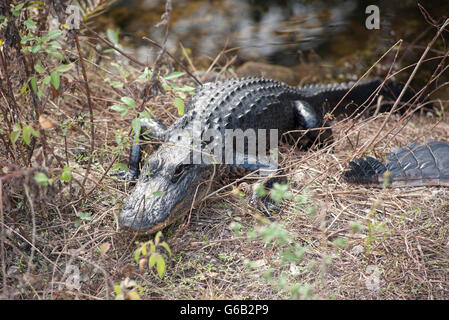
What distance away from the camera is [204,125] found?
3379 mm

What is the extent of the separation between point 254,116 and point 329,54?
3556 mm

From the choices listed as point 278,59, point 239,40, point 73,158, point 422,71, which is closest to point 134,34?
point 239,40

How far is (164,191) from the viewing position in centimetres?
280

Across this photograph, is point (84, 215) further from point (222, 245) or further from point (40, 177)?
point (222, 245)

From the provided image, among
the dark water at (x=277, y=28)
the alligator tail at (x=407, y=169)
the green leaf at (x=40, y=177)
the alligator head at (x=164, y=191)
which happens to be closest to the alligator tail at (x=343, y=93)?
the dark water at (x=277, y=28)

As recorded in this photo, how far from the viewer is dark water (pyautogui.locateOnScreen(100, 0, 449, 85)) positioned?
6203 mm

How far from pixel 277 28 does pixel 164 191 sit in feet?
19.3

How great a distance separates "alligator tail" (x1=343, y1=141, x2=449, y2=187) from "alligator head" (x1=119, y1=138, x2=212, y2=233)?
1.31 meters

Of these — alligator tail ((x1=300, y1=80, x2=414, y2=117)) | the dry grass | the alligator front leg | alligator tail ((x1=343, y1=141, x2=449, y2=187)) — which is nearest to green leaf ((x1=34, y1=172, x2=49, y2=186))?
the dry grass

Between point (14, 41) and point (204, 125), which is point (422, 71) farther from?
point (14, 41)

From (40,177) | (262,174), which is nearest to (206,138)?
(262,174)

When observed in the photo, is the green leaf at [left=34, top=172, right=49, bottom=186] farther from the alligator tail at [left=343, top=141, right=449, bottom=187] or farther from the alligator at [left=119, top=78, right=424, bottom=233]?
the alligator tail at [left=343, top=141, right=449, bottom=187]

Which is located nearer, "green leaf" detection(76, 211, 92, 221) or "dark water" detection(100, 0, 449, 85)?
"green leaf" detection(76, 211, 92, 221)

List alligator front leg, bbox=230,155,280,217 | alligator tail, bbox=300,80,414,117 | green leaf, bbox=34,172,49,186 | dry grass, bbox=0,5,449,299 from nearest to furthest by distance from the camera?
green leaf, bbox=34,172,49,186, dry grass, bbox=0,5,449,299, alligator front leg, bbox=230,155,280,217, alligator tail, bbox=300,80,414,117
